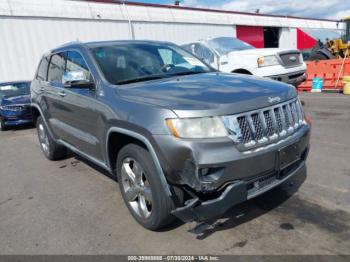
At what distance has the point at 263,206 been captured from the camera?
3543mm

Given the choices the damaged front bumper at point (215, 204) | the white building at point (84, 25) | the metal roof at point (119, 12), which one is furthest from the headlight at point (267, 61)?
the metal roof at point (119, 12)

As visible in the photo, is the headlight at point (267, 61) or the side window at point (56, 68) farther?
the headlight at point (267, 61)

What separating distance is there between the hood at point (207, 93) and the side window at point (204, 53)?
584 cm

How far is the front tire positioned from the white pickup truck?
5117mm

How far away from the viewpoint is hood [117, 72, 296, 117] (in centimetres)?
269

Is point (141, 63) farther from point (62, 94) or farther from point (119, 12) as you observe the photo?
point (119, 12)

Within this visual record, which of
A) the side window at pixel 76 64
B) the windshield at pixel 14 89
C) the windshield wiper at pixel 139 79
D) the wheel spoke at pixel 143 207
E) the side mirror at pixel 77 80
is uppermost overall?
the side window at pixel 76 64

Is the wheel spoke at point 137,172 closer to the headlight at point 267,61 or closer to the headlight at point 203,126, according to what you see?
the headlight at point 203,126

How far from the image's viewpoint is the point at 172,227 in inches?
129

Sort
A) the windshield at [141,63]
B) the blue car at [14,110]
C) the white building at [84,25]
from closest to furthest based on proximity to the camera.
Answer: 1. the windshield at [141,63]
2. the blue car at [14,110]
3. the white building at [84,25]

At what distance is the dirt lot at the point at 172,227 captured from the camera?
2930 millimetres

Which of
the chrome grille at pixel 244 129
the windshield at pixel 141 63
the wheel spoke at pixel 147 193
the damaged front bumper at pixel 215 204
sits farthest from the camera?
the windshield at pixel 141 63

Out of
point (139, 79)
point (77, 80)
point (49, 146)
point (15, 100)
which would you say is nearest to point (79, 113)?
point (77, 80)

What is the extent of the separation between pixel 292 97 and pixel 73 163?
12.8ft
